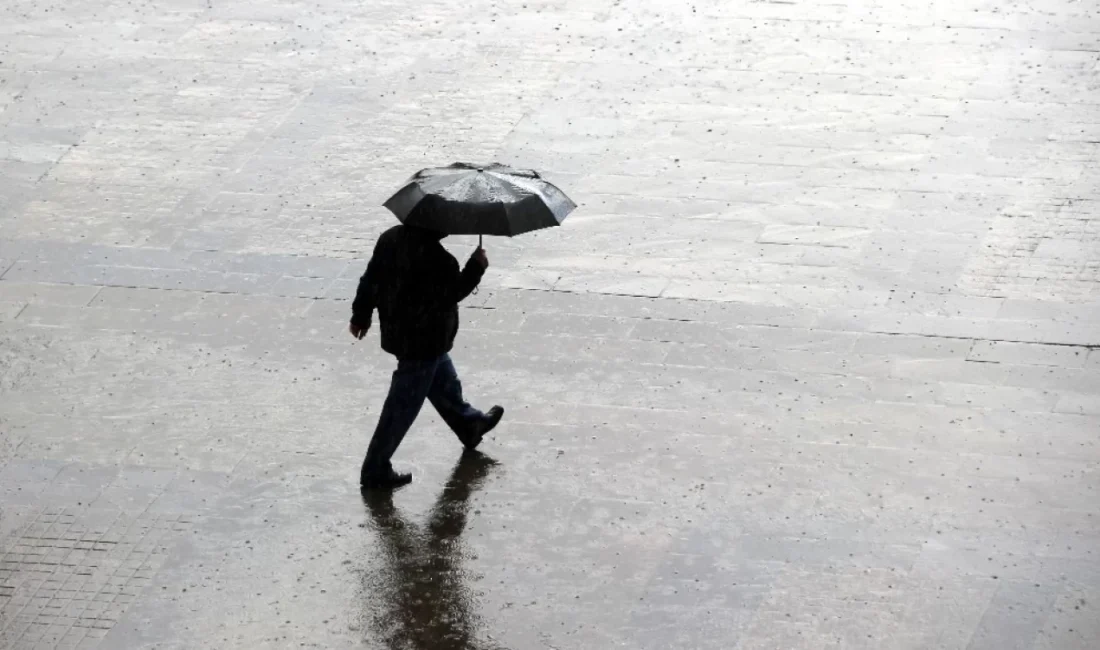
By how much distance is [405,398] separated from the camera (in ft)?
31.2

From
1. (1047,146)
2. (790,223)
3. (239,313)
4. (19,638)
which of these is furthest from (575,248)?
(19,638)

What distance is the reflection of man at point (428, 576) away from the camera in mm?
8398

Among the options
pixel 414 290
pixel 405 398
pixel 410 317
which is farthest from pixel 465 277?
pixel 405 398

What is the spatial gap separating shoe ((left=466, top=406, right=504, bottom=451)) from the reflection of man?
120 mm

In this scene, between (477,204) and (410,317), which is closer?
(477,204)

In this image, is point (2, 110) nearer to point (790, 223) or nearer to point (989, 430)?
point (790, 223)

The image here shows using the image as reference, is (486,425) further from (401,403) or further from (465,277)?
(465,277)

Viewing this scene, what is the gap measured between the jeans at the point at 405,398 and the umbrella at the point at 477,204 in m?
0.90

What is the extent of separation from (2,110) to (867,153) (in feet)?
25.0

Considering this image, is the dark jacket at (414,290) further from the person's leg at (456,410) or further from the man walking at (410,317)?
the person's leg at (456,410)

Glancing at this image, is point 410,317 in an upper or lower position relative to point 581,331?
upper

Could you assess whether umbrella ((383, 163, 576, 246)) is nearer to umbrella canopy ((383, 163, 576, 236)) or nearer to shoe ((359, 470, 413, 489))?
umbrella canopy ((383, 163, 576, 236))

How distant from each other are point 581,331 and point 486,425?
5.60 feet

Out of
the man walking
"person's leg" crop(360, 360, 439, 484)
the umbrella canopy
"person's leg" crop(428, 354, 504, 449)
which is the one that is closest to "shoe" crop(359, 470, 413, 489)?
the man walking
